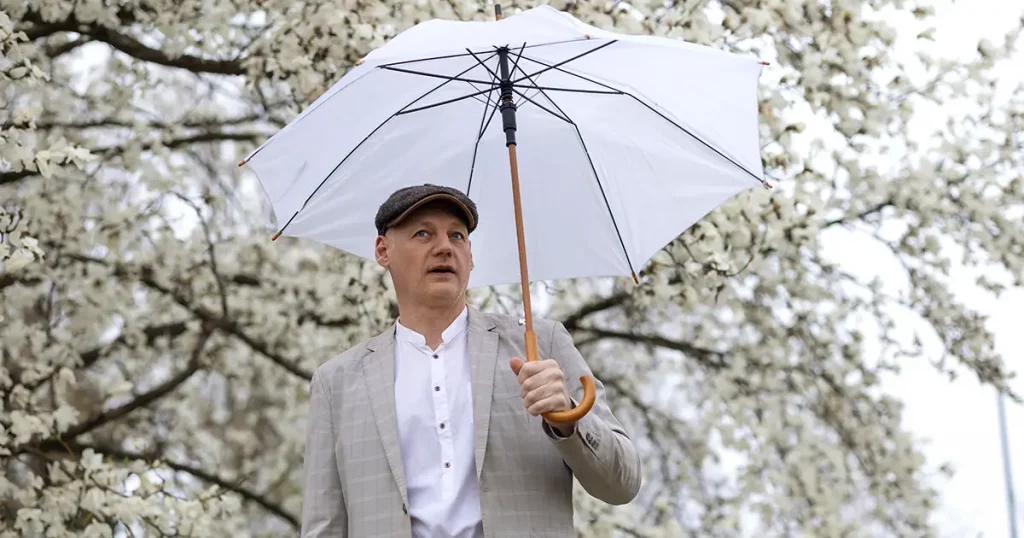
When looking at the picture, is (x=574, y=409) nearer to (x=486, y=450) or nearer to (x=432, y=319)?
(x=486, y=450)

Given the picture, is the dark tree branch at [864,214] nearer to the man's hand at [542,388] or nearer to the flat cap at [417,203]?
the flat cap at [417,203]

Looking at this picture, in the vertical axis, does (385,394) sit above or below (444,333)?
below

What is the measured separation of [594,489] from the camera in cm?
248

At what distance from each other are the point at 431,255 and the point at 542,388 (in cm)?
47

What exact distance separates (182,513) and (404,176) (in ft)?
7.81

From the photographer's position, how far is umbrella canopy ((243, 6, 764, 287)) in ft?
10.0

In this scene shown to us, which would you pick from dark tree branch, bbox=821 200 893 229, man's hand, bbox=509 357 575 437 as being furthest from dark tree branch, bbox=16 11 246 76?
man's hand, bbox=509 357 575 437

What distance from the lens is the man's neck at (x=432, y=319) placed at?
2.66 m

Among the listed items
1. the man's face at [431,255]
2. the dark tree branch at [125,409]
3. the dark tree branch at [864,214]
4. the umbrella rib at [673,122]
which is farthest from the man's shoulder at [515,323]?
the dark tree branch at [125,409]

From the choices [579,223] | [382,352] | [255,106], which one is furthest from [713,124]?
[255,106]

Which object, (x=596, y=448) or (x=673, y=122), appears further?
(x=673, y=122)

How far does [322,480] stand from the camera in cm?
261

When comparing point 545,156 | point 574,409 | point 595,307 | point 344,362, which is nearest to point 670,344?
point 595,307

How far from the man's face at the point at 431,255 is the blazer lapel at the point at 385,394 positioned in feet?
0.43
